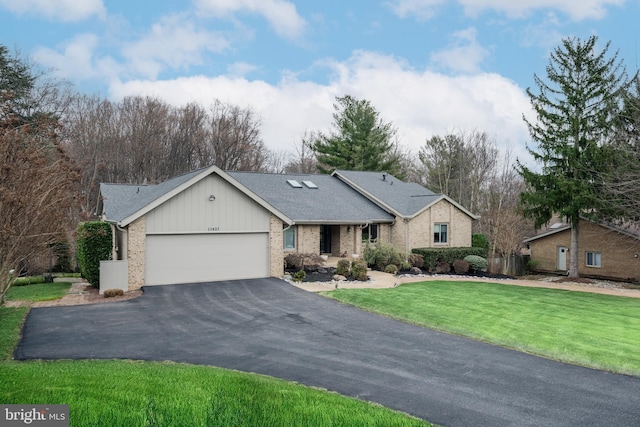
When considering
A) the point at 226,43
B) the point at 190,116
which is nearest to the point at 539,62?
the point at 226,43

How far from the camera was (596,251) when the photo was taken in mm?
28766

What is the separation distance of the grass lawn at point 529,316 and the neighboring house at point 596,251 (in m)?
7.95

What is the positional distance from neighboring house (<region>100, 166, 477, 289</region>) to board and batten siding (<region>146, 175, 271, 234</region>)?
0.12 feet

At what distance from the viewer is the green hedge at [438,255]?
27250 mm

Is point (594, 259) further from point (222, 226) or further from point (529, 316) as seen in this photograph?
point (222, 226)

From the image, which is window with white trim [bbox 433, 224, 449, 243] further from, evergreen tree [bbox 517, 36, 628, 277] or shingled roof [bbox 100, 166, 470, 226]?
evergreen tree [bbox 517, 36, 628, 277]

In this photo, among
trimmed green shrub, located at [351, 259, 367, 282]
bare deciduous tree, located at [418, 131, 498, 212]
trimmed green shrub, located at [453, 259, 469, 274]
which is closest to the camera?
trimmed green shrub, located at [351, 259, 367, 282]

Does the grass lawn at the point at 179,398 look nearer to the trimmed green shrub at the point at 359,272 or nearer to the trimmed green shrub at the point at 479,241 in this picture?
the trimmed green shrub at the point at 359,272

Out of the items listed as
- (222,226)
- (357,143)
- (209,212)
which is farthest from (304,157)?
(209,212)

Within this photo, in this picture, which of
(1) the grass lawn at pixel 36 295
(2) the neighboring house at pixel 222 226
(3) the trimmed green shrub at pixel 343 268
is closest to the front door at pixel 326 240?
(2) the neighboring house at pixel 222 226

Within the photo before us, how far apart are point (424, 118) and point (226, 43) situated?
3375cm

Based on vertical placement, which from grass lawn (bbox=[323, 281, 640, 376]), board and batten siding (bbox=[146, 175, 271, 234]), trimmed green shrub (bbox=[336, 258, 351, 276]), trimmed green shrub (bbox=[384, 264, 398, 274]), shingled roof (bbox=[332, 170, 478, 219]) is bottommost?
grass lawn (bbox=[323, 281, 640, 376])

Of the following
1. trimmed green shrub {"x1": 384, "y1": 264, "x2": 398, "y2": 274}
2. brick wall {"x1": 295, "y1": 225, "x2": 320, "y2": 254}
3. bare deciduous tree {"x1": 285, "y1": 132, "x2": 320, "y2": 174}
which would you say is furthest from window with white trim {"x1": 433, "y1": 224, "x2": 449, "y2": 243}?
bare deciduous tree {"x1": 285, "y1": 132, "x2": 320, "y2": 174}

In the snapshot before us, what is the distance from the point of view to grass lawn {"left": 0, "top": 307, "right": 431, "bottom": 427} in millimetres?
6129
